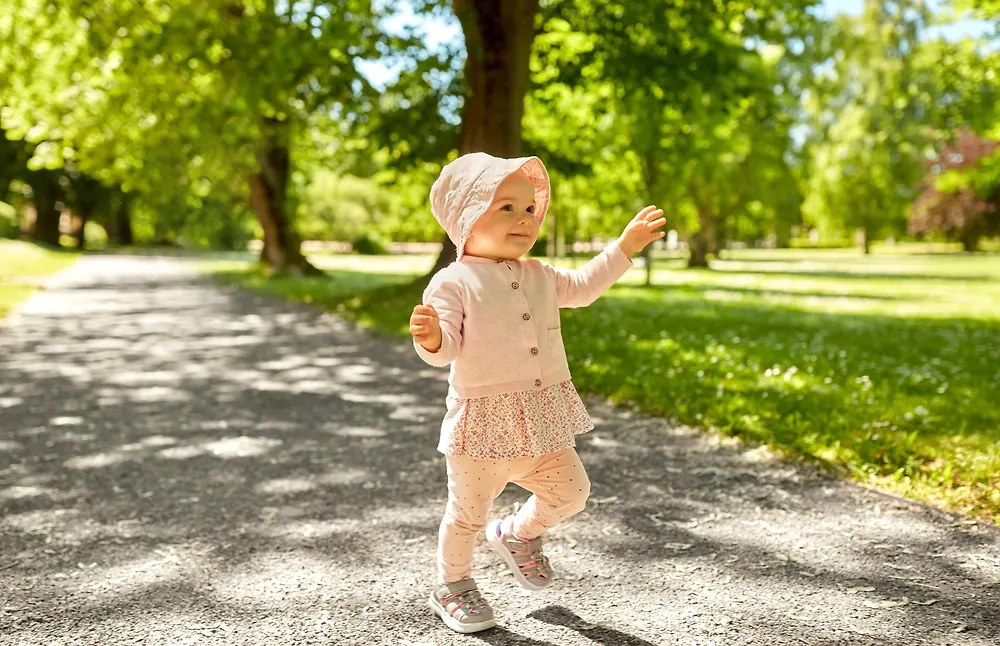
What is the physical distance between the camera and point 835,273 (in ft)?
112

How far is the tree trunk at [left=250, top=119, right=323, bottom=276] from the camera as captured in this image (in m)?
26.2

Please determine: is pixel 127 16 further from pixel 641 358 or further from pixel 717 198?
pixel 717 198

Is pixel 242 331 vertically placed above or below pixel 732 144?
below

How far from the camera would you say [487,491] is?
11.3 ft

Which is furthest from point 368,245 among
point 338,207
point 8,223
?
point 8,223

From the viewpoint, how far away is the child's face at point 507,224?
337cm

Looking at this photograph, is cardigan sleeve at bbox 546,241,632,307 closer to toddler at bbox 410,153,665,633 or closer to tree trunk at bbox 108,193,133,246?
toddler at bbox 410,153,665,633

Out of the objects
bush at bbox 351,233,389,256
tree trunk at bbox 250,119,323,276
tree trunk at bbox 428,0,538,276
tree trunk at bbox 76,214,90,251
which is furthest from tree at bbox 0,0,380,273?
tree trunk at bbox 76,214,90,251

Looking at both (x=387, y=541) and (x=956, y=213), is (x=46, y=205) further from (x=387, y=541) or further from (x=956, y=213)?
(x=387, y=541)

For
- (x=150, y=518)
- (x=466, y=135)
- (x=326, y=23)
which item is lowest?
(x=150, y=518)

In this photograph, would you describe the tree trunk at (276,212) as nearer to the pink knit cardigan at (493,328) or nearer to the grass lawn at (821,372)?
the grass lawn at (821,372)

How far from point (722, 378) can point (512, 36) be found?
7730 mm

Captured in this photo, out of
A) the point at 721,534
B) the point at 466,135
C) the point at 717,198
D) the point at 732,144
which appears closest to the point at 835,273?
the point at 717,198

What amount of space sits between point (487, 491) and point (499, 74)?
38.5ft
